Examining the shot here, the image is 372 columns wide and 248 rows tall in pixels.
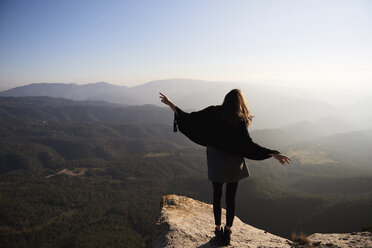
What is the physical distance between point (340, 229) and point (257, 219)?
92.2 feet

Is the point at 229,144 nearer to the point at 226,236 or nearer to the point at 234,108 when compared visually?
the point at 234,108

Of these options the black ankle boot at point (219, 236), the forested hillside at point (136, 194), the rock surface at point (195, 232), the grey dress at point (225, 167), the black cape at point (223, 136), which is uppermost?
the black cape at point (223, 136)

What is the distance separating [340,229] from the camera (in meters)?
63.5

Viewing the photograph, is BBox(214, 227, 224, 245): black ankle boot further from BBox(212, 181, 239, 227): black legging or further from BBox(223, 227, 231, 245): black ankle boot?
BBox(212, 181, 239, 227): black legging

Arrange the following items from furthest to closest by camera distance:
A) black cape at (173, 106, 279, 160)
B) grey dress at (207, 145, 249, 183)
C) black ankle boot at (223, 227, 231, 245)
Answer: black ankle boot at (223, 227, 231, 245) < grey dress at (207, 145, 249, 183) < black cape at (173, 106, 279, 160)

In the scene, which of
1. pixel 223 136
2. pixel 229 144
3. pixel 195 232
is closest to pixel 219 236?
pixel 195 232

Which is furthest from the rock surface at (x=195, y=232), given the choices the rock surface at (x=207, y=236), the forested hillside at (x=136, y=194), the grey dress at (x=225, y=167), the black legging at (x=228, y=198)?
the forested hillside at (x=136, y=194)

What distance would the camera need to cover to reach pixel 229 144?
4125mm

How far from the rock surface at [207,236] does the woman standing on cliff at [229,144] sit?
0.91 m

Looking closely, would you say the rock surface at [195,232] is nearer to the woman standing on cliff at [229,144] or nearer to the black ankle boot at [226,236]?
the black ankle boot at [226,236]

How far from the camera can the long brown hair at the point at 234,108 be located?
3900mm

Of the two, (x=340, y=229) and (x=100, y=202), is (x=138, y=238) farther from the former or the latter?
(x=340, y=229)

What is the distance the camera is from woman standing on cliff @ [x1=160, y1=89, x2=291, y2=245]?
13.0 feet

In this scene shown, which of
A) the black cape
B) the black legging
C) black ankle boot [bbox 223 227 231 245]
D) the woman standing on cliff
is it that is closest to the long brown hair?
the woman standing on cliff
